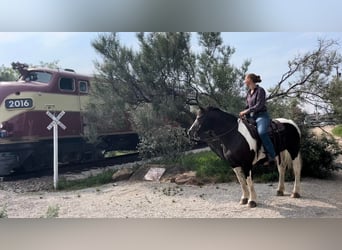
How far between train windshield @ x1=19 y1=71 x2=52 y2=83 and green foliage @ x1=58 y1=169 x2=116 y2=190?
87 cm

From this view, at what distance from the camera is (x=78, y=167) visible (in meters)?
3.18

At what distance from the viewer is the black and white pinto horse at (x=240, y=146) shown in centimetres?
292

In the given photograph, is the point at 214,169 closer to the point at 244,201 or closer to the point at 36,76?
the point at 244,201

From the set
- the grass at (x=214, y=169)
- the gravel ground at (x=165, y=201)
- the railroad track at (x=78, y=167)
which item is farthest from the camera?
the railroad track at (x=78, y=167)

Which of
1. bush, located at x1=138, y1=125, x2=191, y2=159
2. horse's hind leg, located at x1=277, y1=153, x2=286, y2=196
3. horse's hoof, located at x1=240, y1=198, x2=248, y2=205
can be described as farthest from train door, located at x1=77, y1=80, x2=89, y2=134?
horse's hind leg, located at x1=277, y1=153, x2=286, y2=196

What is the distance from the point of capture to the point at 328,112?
3037mm

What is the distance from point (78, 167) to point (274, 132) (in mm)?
1663

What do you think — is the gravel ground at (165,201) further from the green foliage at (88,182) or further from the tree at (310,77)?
the tree at (310,77)

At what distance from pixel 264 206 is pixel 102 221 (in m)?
1.29

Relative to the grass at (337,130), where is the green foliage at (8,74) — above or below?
above

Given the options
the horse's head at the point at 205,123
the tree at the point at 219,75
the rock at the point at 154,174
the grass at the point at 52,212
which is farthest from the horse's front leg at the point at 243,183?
the grass at the point at 52,212

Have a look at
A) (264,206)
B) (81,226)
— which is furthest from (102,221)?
(264,206)

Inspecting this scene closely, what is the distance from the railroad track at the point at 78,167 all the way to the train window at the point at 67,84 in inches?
25.9
